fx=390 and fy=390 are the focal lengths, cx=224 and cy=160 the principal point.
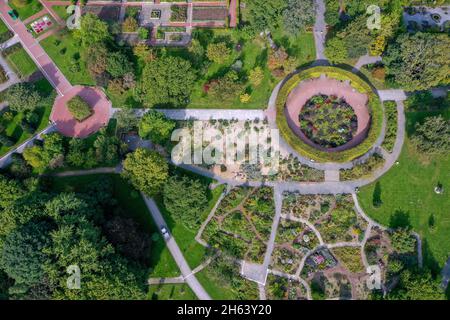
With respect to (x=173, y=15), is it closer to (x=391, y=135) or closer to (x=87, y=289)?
(x=391, y=135)

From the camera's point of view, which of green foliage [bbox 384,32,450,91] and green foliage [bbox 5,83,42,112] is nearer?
green foliage [bbox 384,32,450,91]

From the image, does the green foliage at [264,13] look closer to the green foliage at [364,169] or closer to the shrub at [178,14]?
the shrub at [178,14]

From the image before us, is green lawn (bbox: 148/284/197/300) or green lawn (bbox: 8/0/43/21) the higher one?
green lawn (bbox: 8/0/43/21)

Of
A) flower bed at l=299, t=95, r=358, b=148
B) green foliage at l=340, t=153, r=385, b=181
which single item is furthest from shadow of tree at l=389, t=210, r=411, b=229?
flower bed at l=299, t=95, r=358, b=148

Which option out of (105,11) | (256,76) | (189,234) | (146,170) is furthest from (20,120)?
(256,76)

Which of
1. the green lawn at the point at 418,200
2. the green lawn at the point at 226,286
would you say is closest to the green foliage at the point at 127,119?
the green lawn at the point at 226,286

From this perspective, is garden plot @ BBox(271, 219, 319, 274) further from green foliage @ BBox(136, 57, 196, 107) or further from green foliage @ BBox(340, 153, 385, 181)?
green foliage @ BBox(136, 57, 196, 107)

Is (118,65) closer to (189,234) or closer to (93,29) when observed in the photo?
(93,29)
